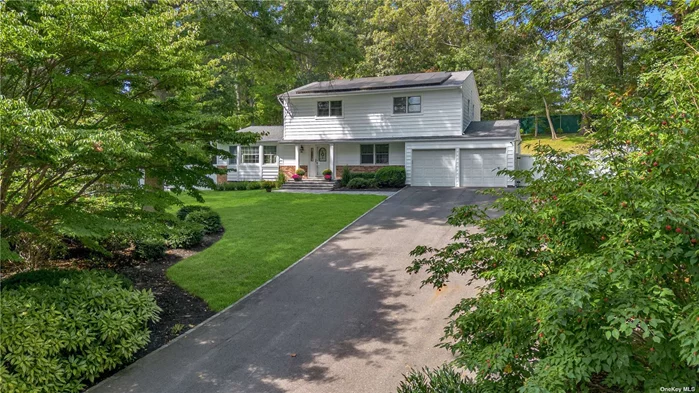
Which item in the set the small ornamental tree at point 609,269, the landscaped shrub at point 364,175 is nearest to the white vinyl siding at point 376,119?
the landscaped shrub at point 364,175

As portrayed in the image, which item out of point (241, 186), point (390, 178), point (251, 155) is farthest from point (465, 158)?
point (251, 155)

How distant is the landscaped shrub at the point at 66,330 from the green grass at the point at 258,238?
6.56ft

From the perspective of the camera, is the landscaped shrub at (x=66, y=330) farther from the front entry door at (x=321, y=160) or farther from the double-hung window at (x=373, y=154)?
the front entry door at (x=321, y=160)

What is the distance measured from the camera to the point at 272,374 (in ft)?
16.9

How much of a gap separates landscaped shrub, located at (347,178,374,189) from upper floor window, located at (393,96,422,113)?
15.4 ft

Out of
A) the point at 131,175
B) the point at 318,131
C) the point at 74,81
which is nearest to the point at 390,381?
the point at 131,175

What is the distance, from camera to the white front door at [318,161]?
2491 centimetres

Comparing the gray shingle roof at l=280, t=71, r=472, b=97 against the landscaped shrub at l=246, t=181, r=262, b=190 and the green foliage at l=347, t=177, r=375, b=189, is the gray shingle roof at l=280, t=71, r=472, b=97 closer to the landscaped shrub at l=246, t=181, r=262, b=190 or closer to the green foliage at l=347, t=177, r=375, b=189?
the green foliage at l=347, t=177, r=375, b=189

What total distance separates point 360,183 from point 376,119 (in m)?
4.32

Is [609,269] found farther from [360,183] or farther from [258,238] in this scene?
[360,183]

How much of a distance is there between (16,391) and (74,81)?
11.5 feet

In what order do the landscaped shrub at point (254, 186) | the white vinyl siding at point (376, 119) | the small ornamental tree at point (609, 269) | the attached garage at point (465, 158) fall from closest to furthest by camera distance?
1. the small ornamental tree at point (609, 269)
2. the attached garage at point (465, 158)
3. the white vinyl siding at point (376, 119)
4. the landscaped shrub at point (254, 186)

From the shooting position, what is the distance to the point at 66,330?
4.85 meters

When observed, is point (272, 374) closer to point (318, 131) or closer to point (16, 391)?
point (16, 391)
